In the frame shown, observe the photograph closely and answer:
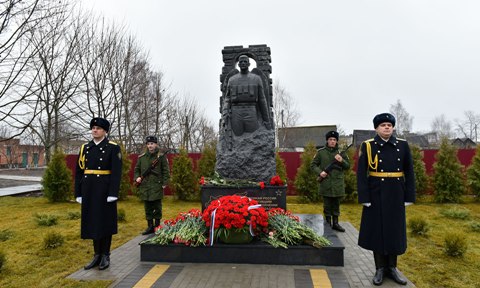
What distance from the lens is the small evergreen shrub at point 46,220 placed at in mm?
7387

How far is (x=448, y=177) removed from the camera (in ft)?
36.7

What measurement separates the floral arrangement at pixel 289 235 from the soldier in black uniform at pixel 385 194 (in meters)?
0.76

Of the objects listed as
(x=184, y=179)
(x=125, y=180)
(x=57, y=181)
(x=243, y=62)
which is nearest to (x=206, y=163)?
(x=184, y=179)

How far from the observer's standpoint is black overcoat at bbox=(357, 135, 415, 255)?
379 centimetres

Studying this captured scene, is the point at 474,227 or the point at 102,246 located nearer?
the point at 102,246

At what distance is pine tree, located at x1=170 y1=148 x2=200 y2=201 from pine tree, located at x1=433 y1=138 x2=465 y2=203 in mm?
8707

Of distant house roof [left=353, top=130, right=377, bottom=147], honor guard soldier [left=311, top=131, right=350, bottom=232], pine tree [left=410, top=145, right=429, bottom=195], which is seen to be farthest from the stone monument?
distant house roof [left=353, top=130, right=377, bottom=147]

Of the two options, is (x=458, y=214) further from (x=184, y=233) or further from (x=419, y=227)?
(x=184, y=233)

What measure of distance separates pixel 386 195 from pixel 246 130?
363 centimetres

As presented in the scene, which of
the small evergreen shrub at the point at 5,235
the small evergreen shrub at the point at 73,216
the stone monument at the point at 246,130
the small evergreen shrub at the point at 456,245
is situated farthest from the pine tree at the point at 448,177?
the small evergreen shrub at the point at 5,235

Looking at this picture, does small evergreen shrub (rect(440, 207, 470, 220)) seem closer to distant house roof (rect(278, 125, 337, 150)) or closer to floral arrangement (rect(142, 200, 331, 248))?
floral arrangement (rect(142, 200, 331, 248))

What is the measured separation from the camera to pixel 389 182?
12.6 ft

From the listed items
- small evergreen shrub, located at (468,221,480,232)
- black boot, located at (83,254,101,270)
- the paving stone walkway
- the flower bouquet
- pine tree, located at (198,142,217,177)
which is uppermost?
pine tree, located at (198,142,217,177)

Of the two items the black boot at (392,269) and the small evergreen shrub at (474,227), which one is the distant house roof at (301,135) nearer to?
the small evergreen shrub at (474,227)
